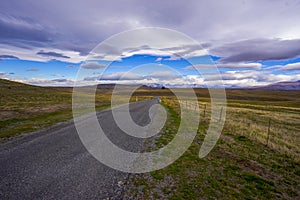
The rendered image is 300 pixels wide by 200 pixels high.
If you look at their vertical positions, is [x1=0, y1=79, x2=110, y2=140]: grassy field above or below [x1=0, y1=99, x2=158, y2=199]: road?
below

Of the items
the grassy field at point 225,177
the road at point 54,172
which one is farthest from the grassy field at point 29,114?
the grassy field at point 225,177

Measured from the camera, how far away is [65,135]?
38.8 ft

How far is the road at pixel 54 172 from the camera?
17.3 ft

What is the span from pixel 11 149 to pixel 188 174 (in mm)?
8192

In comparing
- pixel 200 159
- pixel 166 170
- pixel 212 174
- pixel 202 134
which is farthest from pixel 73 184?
pixel 202 134

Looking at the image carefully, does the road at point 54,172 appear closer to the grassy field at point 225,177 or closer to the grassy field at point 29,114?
the grassy field at point 225,177

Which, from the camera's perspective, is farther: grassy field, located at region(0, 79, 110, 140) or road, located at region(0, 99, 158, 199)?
grassy field, located at region(0, 79, 110, 140)

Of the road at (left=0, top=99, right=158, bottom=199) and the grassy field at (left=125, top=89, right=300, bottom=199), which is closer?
the road at (left=0, top=99, right=158, bottom=199)

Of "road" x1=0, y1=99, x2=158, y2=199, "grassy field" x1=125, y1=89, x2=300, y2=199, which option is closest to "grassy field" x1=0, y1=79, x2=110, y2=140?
"road" x1=0, y1=99, x2=158, y2=199

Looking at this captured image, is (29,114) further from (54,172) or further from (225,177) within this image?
(225,177)

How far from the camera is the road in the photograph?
5281 mm

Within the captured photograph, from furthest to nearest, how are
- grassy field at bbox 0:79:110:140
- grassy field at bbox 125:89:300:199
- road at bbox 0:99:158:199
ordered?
grassy field at bbox 0:79:110:140 < grassy field at bbox 125:89:300:199 < road at bbox 0:99:158:199

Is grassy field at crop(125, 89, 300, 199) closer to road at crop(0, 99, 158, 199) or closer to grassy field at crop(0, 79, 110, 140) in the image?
road at crop(0, 99, 158, 199)

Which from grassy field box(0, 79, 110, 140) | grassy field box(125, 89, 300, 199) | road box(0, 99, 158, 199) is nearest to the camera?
road box(0, 99, 158, 199)
